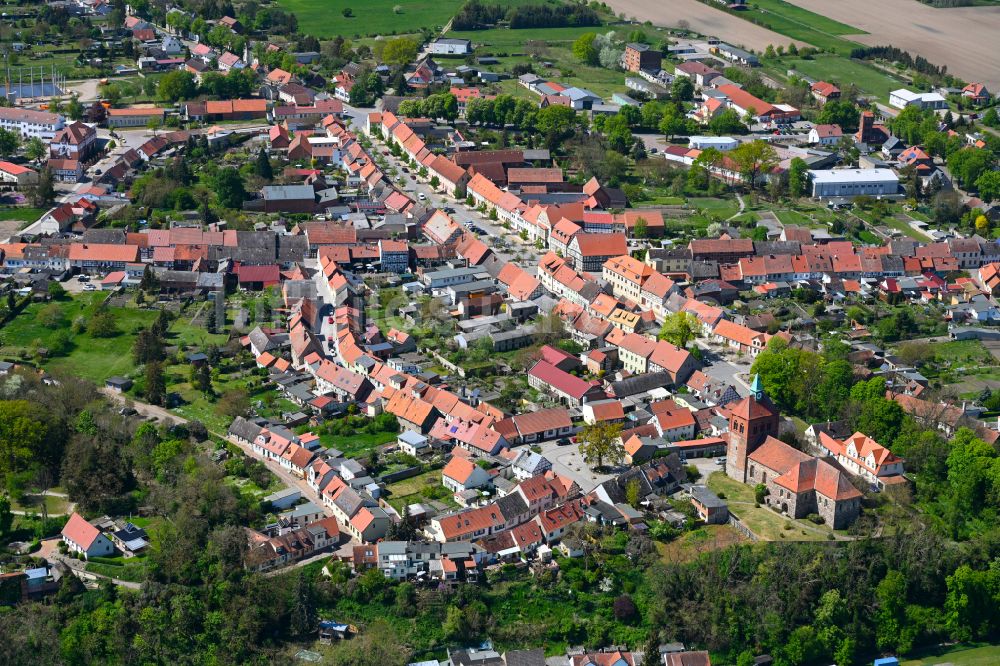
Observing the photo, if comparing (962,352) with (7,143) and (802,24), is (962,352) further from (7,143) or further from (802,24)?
(802,24)

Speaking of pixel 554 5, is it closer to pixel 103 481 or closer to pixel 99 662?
pixel 103 481

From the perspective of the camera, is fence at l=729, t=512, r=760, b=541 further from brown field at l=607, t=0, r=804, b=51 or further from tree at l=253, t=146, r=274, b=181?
brown field at l=607, t=0, r=804, b=51

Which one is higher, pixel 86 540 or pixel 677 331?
pixel 677 331

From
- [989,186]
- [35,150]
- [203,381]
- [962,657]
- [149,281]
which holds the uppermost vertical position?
[35,150]

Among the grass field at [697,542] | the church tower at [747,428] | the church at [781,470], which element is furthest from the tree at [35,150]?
the grass field at [697,542]

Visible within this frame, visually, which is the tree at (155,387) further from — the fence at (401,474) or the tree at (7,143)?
the tree at (7,143)

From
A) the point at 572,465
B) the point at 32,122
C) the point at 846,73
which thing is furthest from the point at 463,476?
the point at 846,73

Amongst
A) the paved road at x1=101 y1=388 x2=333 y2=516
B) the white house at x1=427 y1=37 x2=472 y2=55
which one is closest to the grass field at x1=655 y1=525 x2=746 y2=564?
the paved road at x1=101 y1=388 x2=333 y2=516
